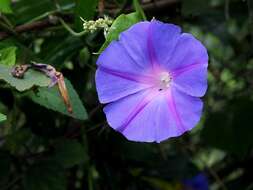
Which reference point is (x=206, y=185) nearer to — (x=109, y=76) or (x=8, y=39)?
(x=8, y=39)

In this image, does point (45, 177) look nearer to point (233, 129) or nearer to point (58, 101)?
point (58, 101)

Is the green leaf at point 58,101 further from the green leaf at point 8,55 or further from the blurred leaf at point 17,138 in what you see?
the blurred leaf at point 17,138

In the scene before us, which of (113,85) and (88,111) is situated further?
→ (88,111)

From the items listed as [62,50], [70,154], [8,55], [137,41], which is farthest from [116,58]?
[70,154]

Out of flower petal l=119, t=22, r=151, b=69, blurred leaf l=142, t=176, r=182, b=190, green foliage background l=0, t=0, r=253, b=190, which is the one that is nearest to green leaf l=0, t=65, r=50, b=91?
green foliage background l=0, t=0, r=253, b=190

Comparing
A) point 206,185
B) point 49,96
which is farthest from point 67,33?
point 206,185

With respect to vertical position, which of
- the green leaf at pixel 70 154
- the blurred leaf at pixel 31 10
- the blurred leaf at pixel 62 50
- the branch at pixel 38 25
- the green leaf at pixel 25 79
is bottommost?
the green leaf at pixel 70 154

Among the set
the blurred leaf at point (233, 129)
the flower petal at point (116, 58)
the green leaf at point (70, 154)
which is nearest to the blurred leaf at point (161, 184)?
the blurred leaf at point (233, 129)
